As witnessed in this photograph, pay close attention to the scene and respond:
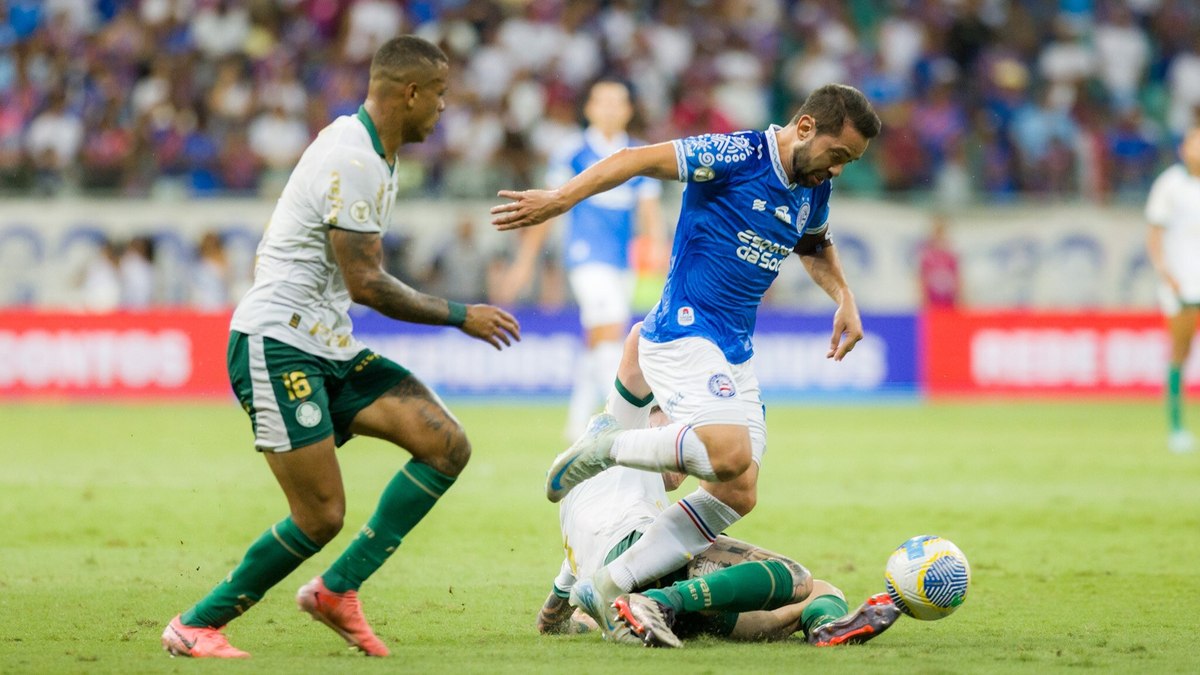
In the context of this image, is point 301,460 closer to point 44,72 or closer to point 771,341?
point 771,341

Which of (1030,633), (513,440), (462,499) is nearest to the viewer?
(1030,633)

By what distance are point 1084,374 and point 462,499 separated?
11.5 metres

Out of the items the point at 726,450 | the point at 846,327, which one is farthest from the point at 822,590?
the point at 846,327

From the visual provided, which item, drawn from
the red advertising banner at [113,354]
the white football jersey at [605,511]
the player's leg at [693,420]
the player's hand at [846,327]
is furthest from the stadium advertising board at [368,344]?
the player's leg at [693,420]

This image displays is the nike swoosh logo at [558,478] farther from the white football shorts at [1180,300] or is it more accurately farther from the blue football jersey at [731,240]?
the white football shorts at [1180,300]

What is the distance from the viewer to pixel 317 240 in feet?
18.4

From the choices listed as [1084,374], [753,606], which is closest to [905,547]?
[753,606]

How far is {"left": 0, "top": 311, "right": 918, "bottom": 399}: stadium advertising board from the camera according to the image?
18781 millimetres

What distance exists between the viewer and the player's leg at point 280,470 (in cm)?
556

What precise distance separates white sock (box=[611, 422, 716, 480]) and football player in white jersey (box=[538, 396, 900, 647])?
0.38 meters

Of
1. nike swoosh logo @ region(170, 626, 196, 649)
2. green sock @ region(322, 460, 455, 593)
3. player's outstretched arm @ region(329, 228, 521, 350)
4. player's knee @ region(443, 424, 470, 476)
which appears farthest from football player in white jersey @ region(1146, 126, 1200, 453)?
nike swoosh logo @ region(170, 626, 196, 649)

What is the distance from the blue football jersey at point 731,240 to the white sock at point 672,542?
72cm

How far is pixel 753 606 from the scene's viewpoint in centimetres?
590

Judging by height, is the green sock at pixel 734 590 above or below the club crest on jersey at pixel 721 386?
below
